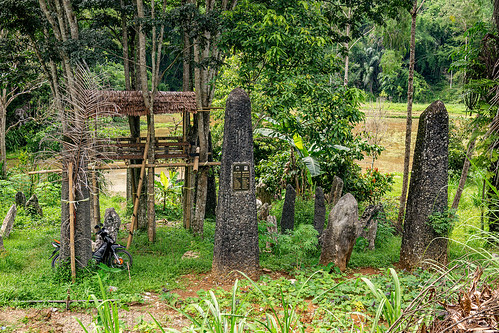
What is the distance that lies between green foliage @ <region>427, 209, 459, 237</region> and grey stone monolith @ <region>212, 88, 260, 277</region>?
10.1ft

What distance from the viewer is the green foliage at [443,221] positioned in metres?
6.85

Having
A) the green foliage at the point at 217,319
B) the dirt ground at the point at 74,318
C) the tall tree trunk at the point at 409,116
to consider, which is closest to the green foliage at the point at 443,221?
the tall tree trunk at the point at 409,116

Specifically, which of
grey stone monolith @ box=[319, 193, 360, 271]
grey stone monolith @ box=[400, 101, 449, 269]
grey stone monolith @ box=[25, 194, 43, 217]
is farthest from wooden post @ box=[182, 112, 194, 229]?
grey stone monolith @ box=[400, 101, 449, 269]

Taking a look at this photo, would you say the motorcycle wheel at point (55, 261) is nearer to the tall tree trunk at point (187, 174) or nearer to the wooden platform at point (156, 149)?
the wooden platform at point (156, 149)

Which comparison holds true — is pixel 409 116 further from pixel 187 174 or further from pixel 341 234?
pixel 187 174

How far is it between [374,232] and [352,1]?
5372 millimetres

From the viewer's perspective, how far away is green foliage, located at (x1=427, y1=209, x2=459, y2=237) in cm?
685

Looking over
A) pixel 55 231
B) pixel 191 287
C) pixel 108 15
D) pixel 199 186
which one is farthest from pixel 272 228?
pixel 108 15

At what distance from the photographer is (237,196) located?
265 inches

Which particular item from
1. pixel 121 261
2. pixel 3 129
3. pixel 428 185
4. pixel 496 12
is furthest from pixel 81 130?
pixel 3 129

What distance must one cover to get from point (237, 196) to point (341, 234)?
1.97 meters

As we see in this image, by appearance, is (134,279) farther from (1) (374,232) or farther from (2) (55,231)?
(1) (374,232)

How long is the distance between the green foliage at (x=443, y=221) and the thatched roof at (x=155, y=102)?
5113 millimetres

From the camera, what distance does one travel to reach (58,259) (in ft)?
21.4
